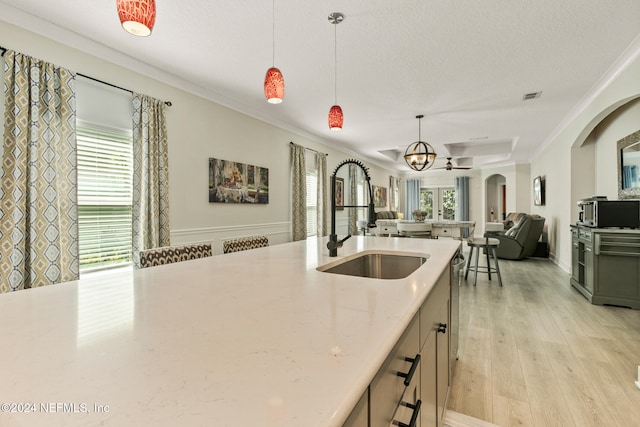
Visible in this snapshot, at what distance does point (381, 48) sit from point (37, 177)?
3.11 m

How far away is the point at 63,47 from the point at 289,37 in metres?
1.96

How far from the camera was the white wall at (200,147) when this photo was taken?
8.92 ft

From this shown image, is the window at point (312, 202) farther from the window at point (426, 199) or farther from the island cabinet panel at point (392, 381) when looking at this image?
the window at point (426, 199)

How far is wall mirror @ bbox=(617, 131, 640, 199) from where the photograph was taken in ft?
11.1

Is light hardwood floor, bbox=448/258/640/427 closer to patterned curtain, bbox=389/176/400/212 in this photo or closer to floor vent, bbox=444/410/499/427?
floor vent, bbox=444/410/499/427

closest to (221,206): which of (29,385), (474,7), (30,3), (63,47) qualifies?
(63,47)

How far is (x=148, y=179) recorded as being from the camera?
3.16 metres

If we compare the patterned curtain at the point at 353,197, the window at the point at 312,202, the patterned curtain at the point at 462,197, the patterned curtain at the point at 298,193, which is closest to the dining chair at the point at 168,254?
the patterned curtain at the point at 298,193

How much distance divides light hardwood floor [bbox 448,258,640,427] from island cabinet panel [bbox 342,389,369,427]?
5.19 ft

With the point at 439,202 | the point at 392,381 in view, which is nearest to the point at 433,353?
the point at 392,381

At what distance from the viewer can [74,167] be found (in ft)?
8.66

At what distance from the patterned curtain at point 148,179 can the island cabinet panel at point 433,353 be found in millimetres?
2893

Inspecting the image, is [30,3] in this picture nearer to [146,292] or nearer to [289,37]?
[289,37]

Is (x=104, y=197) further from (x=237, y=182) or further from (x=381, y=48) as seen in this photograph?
(x=381, y=48)
